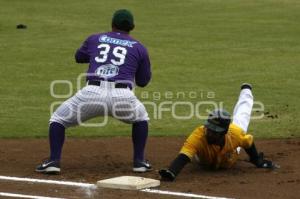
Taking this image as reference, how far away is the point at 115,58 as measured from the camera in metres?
8.24

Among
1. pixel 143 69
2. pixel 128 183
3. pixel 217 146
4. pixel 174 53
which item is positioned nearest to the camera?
pixel 128 183

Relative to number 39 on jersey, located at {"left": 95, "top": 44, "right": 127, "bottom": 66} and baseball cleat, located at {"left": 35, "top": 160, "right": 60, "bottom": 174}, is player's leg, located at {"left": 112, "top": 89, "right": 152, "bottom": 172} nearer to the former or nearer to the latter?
number 39 on jersey, located at {"left": 95, "top": 44, "right": 127, "bottom": 66}

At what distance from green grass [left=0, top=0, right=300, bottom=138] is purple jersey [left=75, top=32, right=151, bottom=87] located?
2693 mm

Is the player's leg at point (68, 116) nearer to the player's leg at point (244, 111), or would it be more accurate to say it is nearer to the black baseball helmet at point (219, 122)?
the black baseball helmet at point (219, 122)

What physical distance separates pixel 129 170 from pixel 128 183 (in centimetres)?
103

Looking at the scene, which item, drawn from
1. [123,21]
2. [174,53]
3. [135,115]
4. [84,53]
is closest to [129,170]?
[135,115]

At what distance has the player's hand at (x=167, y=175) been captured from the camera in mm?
7762

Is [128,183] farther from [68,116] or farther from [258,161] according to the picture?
[258,161]

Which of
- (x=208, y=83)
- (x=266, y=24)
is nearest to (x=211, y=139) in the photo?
(x=208, y=83)

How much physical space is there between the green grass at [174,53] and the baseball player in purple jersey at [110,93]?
2.60 meters

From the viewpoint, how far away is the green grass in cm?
1208

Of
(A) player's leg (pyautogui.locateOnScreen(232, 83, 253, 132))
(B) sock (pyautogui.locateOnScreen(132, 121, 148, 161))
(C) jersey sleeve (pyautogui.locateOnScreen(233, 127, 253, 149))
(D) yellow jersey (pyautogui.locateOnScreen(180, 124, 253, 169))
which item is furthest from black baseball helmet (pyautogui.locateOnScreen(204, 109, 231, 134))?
(A) player's leg (pyautogui.locateOnScreen(232, 83, 253, 132))

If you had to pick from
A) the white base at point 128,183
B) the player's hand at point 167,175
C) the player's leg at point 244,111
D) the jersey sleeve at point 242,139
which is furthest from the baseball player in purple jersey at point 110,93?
the player's leg at point 244,111

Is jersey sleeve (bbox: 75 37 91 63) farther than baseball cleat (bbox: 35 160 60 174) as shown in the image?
Yes
